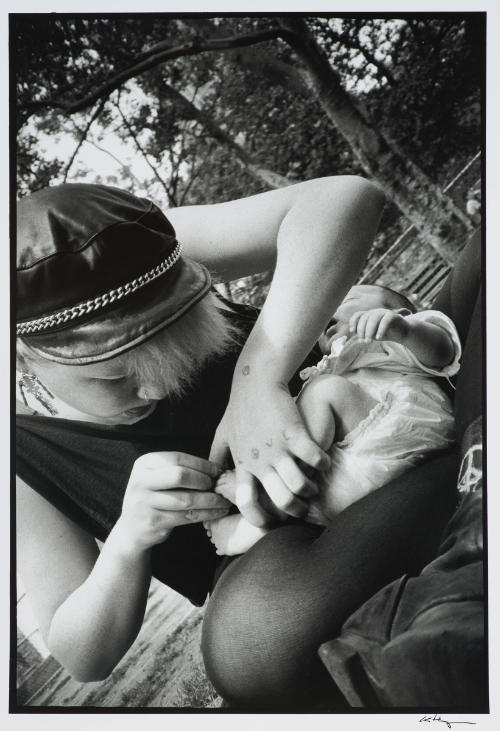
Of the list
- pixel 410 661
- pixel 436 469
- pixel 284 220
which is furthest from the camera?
pixel 284 220

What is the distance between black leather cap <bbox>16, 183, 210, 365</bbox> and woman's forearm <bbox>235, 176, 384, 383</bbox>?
0.47 feet

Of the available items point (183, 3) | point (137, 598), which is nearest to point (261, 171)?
point (183, 3)

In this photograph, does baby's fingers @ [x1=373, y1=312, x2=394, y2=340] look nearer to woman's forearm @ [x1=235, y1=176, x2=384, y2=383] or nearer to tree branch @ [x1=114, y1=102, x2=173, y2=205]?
woman's forearm @ [x1=235, y1=176, x2=384, y2=383]

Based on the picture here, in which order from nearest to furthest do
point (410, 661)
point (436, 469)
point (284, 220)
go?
point (410, 661)
point (436, 469)
point (284, 220)

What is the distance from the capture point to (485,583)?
137 cm

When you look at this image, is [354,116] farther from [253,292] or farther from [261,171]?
[253,292]

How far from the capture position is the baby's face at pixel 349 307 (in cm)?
141

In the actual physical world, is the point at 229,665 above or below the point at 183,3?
below

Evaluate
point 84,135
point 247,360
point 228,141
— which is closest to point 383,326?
point 247,360

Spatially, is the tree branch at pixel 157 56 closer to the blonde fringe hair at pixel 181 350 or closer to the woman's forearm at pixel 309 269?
the woman's forearm at pixel 309 269

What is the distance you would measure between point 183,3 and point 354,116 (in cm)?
41

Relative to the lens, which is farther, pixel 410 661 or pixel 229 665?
Answer: pixel 229 665

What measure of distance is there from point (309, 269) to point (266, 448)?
34 cm

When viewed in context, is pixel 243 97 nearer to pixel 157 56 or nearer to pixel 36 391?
pixel 157 56
